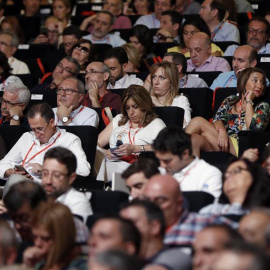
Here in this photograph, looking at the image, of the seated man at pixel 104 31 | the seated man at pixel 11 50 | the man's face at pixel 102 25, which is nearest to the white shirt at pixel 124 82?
the seated man at pixel 11 50

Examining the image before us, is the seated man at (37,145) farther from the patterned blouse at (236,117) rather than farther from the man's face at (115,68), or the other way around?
the man's face at (115,68)

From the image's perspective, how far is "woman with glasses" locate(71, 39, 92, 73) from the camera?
954cm

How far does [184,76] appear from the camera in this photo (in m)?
8.58

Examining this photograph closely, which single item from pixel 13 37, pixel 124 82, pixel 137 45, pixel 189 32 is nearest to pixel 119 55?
pixel 124 82

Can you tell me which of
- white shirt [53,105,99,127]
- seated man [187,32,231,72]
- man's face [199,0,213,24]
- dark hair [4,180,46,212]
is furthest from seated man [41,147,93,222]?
man's face [199,0,213,24]

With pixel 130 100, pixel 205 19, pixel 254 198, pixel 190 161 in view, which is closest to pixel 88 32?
pixel 205 19

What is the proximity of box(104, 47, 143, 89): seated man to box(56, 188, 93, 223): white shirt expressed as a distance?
284cm

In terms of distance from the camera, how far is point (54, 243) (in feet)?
16.6

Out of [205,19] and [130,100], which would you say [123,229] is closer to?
[130,100]

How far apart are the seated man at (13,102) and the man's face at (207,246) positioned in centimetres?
384

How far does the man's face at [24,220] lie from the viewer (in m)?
5.55

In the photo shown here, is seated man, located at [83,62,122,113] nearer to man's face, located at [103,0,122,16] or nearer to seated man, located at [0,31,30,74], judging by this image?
seated man, located at [0,31,30,74]

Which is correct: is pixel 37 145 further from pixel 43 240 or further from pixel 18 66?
pixel 18 66

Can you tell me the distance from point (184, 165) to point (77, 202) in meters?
0.67
